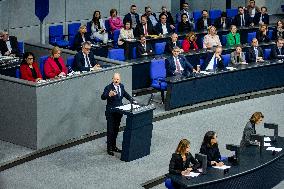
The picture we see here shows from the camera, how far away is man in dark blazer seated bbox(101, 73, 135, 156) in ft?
42.4

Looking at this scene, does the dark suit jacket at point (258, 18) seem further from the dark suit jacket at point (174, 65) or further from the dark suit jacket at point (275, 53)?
the dark suit jacket at point (174, 65)

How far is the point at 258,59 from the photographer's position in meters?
17.8

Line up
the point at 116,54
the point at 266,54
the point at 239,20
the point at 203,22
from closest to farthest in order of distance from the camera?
the point at 116,54 < the point at 266,54 < the point at 203,22 < the point at 239,20

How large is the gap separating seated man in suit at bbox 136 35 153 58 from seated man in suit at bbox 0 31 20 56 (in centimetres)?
269

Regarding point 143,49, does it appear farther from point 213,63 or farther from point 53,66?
point 53,66

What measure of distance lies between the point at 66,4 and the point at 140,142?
25.1ft

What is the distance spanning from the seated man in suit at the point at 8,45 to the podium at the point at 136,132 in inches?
180

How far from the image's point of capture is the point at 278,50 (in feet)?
60.1

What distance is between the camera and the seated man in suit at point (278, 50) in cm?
1820

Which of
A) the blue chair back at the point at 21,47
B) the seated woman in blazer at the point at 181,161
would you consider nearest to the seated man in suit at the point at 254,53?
the blue chair back at the point at 21,47

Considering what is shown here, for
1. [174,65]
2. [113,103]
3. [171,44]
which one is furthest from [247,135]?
[171,44]

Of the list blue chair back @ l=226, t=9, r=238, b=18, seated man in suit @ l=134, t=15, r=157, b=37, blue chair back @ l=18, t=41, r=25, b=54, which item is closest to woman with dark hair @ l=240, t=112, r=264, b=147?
blue chair back @ l=18, t=41, r=25, b=54

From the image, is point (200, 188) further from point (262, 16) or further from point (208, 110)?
point (262, 16)

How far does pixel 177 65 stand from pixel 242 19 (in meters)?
5.74
